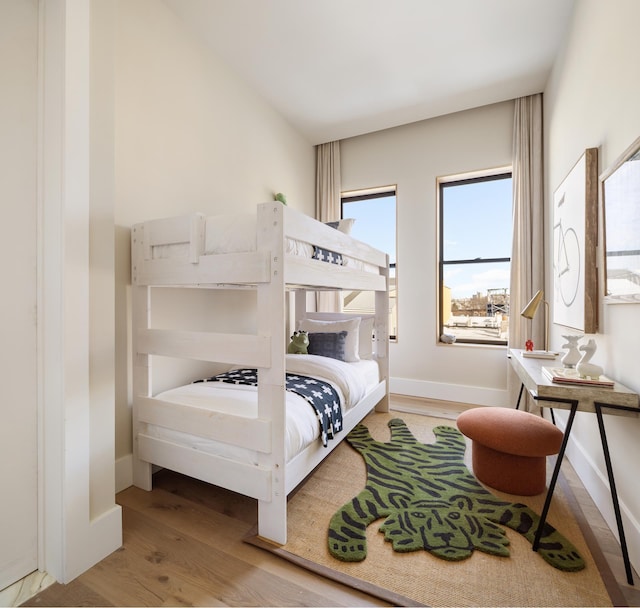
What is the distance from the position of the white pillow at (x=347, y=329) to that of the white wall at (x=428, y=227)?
3.03ft

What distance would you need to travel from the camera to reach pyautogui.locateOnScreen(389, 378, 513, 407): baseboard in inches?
128

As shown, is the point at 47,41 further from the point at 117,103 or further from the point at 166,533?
the point at 166,533

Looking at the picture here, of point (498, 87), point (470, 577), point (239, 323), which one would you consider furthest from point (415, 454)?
point (498, 87)

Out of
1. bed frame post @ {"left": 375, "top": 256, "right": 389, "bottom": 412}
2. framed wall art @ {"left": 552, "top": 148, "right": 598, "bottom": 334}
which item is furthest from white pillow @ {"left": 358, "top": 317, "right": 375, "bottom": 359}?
framed wall art @ {"left": 552, "top": 148, "right": 598, "bottom": 334}

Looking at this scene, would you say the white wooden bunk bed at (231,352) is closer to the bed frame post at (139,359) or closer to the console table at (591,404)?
the bed frame post at (139,359)

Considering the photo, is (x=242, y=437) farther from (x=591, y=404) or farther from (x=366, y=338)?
(x=366, y=338)

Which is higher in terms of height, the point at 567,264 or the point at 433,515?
the point at 567,264

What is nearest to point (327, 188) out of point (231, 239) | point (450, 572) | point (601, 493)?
point (231, 239)

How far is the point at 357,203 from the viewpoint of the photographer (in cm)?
410

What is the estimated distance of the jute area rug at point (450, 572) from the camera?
1.17 m

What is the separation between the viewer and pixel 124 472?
6.08ft

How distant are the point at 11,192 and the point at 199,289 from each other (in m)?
1.22

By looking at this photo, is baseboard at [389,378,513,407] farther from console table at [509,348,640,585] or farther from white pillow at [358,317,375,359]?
console table at [509,348,640,585]

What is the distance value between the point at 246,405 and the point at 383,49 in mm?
2730
